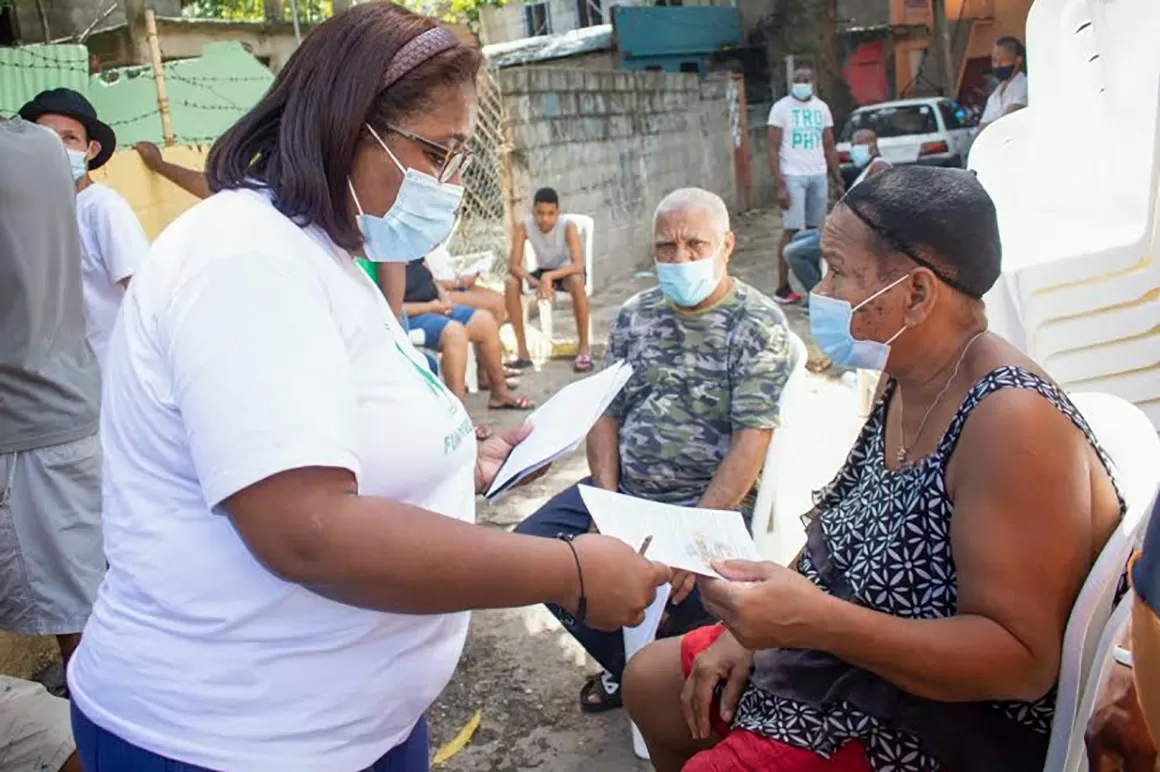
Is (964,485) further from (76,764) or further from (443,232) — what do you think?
(76,764)

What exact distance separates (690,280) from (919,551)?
5.02ft

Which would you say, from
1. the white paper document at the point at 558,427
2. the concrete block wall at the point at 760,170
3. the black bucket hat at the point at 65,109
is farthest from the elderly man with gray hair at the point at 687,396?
the concrete block wall at the point at 760,170

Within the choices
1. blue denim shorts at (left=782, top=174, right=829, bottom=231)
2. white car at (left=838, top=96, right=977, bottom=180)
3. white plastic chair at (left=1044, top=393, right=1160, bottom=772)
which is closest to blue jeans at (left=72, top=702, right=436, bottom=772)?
white plastic chair at (left=1044, top=393, right=1160, bottom=772)

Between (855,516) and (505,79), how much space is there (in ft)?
26.1

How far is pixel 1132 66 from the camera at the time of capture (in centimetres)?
442

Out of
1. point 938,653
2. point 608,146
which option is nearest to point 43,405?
point 938,653

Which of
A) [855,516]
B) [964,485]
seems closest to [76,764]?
[855,516]

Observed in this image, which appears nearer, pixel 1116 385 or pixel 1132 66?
pixel 1116 385

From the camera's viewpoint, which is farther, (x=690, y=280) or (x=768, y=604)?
(x=690, y=280)

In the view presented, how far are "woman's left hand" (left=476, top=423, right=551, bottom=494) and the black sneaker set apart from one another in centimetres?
700

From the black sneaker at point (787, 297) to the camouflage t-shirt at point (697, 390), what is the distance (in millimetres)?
5793

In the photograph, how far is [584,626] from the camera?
2.65 m

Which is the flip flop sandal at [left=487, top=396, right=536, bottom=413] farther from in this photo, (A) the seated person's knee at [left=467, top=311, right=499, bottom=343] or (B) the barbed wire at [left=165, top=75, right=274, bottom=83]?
(B) the barbed wire at [left=165, top=75, right=274, bottom=83]

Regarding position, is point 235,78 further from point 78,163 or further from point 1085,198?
point 1085,198
